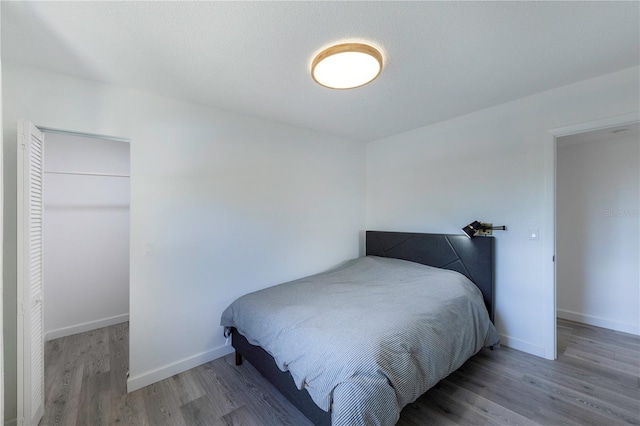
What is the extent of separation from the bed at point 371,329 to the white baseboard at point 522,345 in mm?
313

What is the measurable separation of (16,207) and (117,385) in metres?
1.54

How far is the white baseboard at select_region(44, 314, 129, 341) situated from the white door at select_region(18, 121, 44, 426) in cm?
152

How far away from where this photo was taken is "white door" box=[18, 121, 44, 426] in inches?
62.7

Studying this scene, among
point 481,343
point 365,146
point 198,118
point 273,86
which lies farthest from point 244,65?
point 481,343

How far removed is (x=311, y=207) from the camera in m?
3.31

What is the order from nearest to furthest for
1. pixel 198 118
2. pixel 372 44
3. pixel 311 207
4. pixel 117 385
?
pixel 372 44
pixel 117 385
pixel 198 118
pixel 311 207

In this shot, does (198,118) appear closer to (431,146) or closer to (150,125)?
(150,125)

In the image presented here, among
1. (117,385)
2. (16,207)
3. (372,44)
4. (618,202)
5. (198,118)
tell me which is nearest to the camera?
(372,44)

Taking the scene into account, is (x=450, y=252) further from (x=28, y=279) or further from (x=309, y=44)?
(x=28, y=279)

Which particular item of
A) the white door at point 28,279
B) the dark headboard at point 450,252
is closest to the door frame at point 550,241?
the dark headboard at point 450,252

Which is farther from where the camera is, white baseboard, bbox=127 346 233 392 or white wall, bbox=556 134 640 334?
white wall, bbox=556 134 640 334

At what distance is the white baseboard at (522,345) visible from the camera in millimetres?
2461

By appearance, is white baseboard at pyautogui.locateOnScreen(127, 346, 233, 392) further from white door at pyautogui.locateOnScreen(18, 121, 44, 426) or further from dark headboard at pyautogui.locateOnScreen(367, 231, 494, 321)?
dark headboard at pyautogui.locateOnScreen(367, 231, 494, 321)

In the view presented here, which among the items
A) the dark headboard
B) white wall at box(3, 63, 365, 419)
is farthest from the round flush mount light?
the dark headboard
